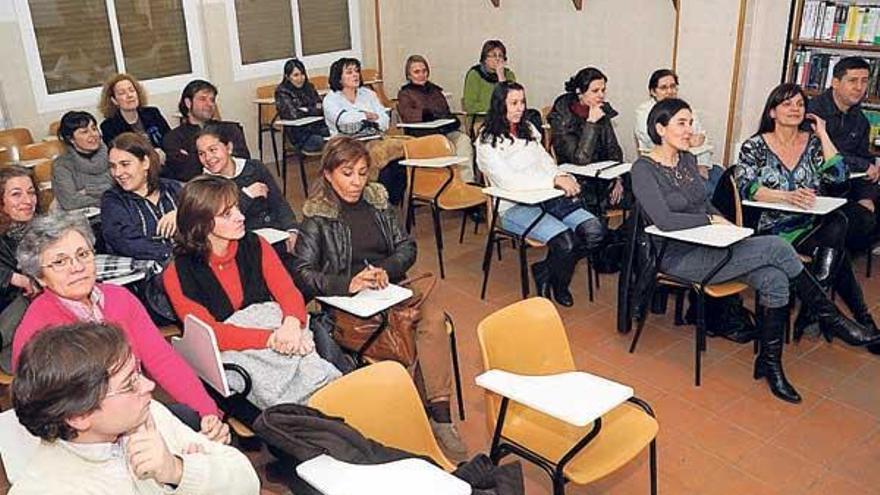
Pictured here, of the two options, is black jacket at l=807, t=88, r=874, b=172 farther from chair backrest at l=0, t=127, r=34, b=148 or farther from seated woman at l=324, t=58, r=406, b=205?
chair backrest at l=0, t=127, r=34, b=148

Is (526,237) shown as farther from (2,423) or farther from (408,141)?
(2,423)

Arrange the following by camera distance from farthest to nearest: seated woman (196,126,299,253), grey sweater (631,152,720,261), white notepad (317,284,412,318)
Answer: seated woman (196,126,299,253)
grey sweater (631,152,720,261)
white notepad (317,284,412,318)

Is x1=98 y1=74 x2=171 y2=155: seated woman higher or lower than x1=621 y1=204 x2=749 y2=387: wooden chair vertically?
higher

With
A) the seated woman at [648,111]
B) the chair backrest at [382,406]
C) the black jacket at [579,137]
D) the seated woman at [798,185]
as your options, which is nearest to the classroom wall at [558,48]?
the seated woman at [648,111]

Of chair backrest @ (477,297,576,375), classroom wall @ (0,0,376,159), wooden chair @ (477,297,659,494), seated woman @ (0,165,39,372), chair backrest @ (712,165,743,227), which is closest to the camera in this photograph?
wooden chair @ (477,297,659,494)

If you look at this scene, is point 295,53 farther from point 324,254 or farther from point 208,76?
point 324,254

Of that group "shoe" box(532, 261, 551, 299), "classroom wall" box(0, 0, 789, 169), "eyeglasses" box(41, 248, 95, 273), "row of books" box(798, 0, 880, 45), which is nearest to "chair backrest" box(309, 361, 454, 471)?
"eyeglasses" box(41, 248, 95, 273)

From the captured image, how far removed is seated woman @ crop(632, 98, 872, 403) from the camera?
10.8 ft

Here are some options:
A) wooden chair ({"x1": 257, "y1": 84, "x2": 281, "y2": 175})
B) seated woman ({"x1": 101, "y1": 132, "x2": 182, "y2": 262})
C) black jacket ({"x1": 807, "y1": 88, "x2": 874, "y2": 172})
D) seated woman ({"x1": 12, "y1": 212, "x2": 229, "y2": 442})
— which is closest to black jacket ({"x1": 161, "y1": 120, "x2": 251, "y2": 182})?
seated woman ({"x1": 101, "y1": 132, "x2": 182, "y2": 262})

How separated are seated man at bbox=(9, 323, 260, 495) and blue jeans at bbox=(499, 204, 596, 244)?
8.94 feet

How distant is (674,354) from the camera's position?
371cm

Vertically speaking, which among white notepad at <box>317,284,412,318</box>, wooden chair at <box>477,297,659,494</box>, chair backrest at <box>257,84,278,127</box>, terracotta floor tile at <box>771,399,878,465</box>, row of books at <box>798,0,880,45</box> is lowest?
terracotta floor tile at <box>771,399,878,465</box>

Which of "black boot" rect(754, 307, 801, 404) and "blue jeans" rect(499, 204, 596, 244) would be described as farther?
"blue jeans" rect(499, 204, 596, 244)

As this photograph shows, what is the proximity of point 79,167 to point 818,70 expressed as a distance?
15.7 feet
